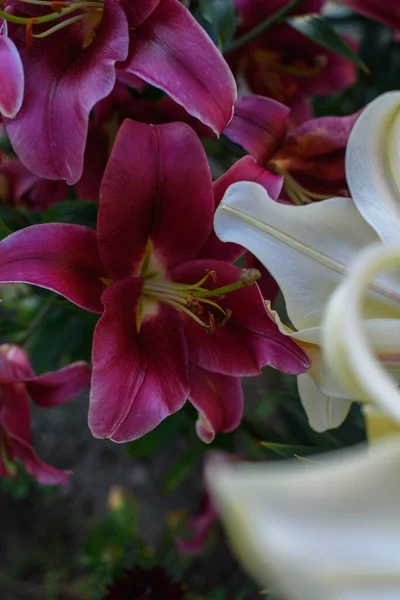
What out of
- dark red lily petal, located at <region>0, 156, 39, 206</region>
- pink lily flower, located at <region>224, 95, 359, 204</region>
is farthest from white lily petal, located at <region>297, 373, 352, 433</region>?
dark red lily petal, located at <region>0, 156, 39, 206</region>

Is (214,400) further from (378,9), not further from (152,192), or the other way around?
(378,9)

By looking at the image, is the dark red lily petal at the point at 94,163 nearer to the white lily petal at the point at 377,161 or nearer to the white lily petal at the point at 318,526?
the white lily petal at the point at 377,161

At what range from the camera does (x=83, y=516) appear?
95 cm

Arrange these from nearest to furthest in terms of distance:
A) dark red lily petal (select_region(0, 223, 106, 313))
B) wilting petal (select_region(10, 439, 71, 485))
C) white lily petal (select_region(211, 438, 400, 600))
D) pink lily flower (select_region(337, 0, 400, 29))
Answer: white lily petal (select_region(211, 438, 400, 600)) < dark red lily petal (select_region(0, 223, 106, 313)) < wilting petal (select_region(10, 439, 71, 485)) < pink lily flower (select_region(337, 0, 400, 29))

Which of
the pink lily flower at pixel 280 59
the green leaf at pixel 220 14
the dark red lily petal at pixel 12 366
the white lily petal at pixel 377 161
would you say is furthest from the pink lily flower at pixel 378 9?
the dark red lily petal at pixel 12 366

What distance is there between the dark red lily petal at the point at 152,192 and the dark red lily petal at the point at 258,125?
2.1 inches

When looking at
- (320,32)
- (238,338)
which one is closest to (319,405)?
(238,338)

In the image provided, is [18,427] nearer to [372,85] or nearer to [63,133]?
[63,133]

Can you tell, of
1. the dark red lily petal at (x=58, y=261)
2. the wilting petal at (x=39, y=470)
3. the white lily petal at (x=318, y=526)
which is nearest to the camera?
the white lily petal at (x=318, y=526)

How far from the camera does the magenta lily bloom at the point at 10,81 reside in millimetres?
282

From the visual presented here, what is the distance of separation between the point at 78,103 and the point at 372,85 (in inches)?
22.1

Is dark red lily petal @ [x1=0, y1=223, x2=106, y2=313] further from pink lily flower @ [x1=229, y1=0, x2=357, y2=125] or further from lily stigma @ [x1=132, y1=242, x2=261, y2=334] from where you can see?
pink lily flower @ [x1=229, y1=0, x2=357, y2=125]

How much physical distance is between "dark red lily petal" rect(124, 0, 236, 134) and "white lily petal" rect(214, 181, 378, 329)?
0.12 feet

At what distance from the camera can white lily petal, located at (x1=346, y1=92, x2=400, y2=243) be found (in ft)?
0.94
